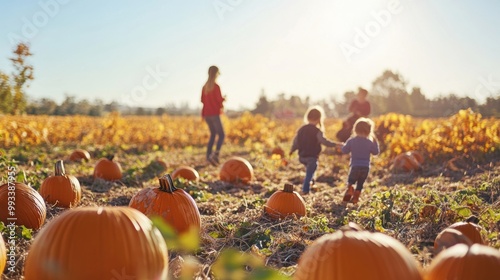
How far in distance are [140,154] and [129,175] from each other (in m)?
5.33

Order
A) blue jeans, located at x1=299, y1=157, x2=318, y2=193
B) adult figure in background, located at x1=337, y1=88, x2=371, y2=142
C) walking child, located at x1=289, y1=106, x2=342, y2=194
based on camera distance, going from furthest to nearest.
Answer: adult figure in background, located at x1=337, y1=88, x2=371, y2=142 < walking child, located at x1=289, y1=106, x2=342, y2=194 < blue jeans, located at x1=299, y1=157, x2=318, y2=193

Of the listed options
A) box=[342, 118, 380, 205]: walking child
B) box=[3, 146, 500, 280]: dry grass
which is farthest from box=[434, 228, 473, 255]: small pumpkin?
box=[342, 118, 380, 205]: walking child

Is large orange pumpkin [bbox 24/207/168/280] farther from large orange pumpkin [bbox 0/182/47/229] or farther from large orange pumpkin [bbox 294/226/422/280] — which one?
large orange pumpkin [bbox 0/182/47/229]

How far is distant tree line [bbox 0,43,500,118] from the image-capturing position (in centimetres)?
888

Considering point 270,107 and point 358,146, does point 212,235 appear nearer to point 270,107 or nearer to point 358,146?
point 358,146

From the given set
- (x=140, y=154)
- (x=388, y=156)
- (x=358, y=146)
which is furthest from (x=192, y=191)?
(x=140, y=154)

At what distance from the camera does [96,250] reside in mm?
2258

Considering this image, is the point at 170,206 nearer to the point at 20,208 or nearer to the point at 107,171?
the point at 20,208

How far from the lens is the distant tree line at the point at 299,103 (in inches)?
350

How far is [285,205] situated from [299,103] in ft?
217

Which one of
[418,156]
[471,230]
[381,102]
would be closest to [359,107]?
[418,156]

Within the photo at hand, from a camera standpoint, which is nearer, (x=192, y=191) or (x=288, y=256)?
(x=288, y=256)

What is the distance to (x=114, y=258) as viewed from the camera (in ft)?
7.39

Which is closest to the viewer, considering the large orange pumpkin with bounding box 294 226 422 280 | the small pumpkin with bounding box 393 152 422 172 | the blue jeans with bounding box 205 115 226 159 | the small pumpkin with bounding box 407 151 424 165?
the large orange pumpkin with bounding box 294 226 422 280
